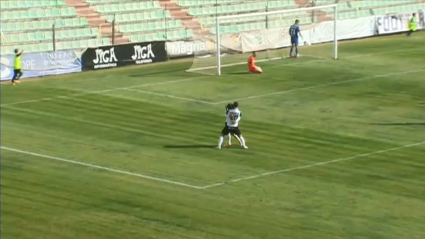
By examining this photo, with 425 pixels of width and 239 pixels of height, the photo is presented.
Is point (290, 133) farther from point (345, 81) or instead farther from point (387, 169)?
point (345, 81)

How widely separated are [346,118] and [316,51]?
757 inches

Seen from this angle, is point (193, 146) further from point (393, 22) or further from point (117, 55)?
point (393, 22)

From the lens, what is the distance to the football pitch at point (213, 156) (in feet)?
80.4

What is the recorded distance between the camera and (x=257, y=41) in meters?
53.6

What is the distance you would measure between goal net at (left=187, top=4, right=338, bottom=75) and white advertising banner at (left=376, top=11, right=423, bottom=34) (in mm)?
3833

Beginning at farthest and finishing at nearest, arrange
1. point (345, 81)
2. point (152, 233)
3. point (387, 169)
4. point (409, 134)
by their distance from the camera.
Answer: point (345, 81) → point (409, 134) → point (387, 169) → point (152, 233)

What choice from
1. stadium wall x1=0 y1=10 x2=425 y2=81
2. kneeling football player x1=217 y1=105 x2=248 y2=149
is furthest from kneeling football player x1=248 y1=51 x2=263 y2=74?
kneeling football player x1=217 y1=105 x2=248 y2=149

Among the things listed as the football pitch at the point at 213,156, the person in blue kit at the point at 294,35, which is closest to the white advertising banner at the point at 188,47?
the football pitch at the point at 213,156

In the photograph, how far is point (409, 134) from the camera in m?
35.0

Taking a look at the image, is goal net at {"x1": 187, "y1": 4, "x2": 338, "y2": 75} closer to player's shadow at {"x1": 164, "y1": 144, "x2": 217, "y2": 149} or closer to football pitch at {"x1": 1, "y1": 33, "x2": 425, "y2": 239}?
football pitch at {"x1": 1, "y1": 33, "x2": 425, "y2": 239}

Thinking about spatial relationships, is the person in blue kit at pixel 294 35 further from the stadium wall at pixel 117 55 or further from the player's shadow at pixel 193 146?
the player's shadow at pixel 193 146

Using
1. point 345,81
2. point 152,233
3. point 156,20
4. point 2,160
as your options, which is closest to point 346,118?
point 345,81

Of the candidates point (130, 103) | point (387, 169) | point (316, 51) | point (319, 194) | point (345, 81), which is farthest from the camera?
point (316, 51)

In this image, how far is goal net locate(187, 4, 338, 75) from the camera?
166 feet
